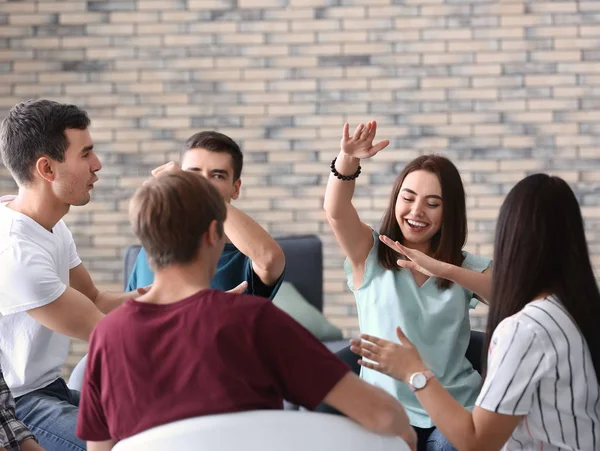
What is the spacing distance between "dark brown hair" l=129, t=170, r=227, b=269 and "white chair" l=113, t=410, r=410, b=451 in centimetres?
30

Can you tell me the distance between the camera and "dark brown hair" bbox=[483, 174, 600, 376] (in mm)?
1707

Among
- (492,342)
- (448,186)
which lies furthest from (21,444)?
(448,186)

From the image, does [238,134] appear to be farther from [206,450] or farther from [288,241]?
[206,450]

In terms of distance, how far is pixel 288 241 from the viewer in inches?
178

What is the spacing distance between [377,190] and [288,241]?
0.77m

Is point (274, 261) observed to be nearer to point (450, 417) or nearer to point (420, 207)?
point (420, 207)

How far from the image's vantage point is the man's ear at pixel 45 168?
224cm

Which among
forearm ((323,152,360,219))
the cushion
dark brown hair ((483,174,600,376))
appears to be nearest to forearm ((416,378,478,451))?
dark brown hair ((483,174,600,376))

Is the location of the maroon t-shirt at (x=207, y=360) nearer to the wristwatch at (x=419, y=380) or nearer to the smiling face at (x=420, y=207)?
the wristwatch at (x=419, y=380)

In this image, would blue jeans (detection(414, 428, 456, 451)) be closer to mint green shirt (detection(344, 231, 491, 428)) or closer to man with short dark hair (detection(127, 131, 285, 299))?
mint green shirt (detection(344, 231, 491, 428))

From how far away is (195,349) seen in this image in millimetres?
1364

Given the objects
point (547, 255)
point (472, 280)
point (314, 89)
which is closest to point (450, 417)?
point (547, 255)

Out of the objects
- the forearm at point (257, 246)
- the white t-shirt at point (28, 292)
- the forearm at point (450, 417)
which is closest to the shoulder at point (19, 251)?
the white t-shirt at point (28, 292)

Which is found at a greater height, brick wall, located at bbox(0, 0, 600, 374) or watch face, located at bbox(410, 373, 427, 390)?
brick wall, located at bbox(0, 0, 600, 374)
